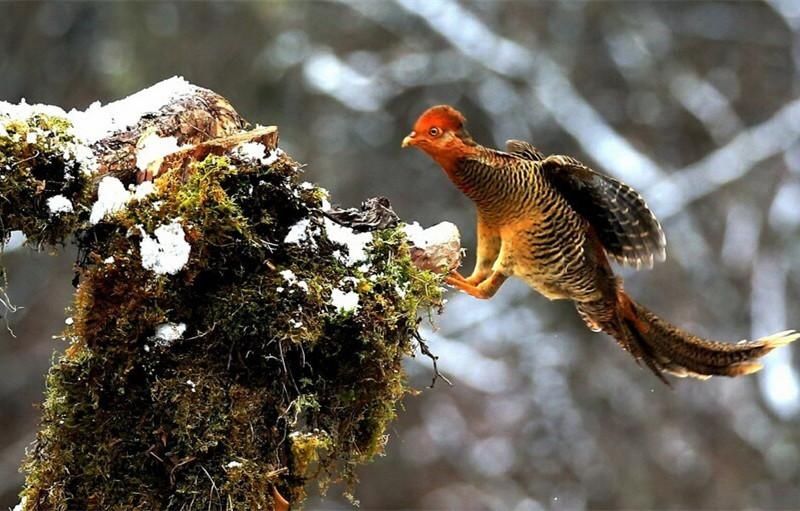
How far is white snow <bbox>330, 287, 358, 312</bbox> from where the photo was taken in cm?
198

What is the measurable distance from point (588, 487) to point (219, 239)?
Result: 7481 mm

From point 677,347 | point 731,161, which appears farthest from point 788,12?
point 677,347

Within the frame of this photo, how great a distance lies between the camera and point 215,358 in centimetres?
194

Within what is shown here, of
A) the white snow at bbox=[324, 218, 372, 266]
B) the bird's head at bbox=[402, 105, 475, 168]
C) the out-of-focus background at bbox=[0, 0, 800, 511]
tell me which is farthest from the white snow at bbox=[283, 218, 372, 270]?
the out-of-focus background at bbox=[0, 0, 800, 511]

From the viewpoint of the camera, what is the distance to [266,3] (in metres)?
8.83

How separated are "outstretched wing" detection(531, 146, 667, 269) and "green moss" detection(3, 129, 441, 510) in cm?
121

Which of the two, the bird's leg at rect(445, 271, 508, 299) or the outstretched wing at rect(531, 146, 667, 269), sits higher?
the outstretched wing at rect(531, 146, 667, 269)

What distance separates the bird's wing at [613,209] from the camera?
3078 millimetres

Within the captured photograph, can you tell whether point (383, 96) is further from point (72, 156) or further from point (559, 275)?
point (72, 156)

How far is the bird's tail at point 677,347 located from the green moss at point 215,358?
1.52 m

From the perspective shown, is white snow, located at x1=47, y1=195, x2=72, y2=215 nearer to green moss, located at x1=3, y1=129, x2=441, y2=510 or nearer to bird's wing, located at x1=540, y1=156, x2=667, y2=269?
green moss, located at x1=3, y1=129, x2=441, y2=510

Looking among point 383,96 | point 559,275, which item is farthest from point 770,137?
point 559,275

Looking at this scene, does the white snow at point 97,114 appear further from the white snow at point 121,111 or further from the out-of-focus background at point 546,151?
the out-of-focus background at point 546,151

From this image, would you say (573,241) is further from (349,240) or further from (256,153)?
(256,153)
